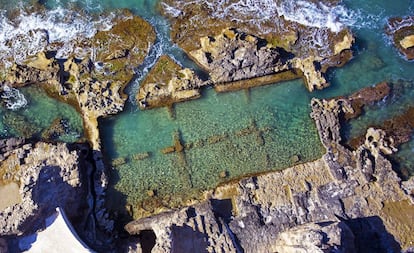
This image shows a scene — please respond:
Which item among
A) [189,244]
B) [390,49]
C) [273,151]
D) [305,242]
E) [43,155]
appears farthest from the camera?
[390,49]

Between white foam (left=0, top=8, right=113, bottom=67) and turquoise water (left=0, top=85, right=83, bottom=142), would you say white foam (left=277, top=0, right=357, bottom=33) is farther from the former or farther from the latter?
turquoise water (left=0, top=85, right=83, bottom=142)

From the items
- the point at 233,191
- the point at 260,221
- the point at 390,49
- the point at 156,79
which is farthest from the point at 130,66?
the point at 390,49

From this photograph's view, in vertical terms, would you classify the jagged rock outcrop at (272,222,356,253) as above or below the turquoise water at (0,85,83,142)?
below

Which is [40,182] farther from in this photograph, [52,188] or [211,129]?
[211,129]

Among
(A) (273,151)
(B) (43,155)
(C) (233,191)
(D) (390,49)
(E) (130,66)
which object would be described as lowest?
(C) (233,191)

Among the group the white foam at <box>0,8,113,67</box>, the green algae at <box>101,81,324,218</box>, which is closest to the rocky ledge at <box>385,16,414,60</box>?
the green algae at <box>101,81,324,218</box>

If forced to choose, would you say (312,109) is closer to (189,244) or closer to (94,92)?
(189,244)
